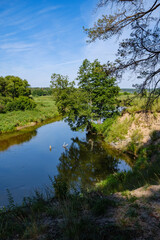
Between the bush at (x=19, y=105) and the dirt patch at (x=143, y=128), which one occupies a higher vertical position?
the bush at (x=19, y=105)

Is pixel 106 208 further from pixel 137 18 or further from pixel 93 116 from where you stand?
pixel 93 116

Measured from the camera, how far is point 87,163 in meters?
14.4

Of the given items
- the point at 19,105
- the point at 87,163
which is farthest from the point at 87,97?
Answer: the point at 19,105

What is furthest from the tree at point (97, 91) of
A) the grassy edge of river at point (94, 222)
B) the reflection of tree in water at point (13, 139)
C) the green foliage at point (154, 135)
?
the grassy edge of river at point (94, 222)

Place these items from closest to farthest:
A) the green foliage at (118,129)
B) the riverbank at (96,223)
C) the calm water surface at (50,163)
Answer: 1. the riverbank at (96,223)
2. the calm water surface at (50,163)
3. the green foliage at (118,129)

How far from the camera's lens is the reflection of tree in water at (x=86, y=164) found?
38.8 ft

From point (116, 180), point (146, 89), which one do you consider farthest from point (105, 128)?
point (146, 89)

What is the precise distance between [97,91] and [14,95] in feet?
101

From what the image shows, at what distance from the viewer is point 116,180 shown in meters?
8.70

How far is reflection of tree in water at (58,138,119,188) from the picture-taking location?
11.8 metres

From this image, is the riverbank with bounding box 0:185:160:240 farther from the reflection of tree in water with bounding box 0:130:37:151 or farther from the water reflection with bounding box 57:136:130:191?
the reflection of tree in water with bounding box 0:130:37:151

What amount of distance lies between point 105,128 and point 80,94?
18.3ft

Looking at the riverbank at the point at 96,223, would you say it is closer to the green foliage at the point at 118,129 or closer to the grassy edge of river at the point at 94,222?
the grassy edge of river at the point at 94,222

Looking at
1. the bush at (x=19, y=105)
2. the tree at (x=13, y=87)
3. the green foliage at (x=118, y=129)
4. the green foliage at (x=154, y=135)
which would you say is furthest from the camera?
the tree at (x=13, y=87)
